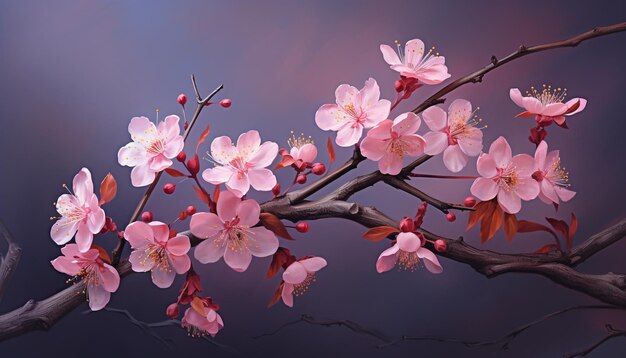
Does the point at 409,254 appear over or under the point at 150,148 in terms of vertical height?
under

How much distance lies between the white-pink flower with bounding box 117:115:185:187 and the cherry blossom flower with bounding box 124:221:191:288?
10 cm

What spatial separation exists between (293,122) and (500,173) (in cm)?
44

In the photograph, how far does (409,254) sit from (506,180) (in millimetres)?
229

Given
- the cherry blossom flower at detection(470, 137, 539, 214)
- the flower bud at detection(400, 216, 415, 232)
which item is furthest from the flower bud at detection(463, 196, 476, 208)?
the flower bud at detection(400, 216, 415, 232)

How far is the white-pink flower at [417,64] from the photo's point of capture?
1187 mm

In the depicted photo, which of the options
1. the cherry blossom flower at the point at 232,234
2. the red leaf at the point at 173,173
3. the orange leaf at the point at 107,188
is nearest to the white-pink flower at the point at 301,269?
the cherry blossom flower at the point at 232,234

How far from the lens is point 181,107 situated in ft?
4.55

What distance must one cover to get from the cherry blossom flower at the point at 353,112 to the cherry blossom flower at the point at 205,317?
0.41 metres

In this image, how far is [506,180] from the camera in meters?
1.19

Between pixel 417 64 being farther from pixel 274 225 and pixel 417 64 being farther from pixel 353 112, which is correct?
pixel 274 225

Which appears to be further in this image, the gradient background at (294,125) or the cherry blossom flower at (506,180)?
the gradient background at (294,125)

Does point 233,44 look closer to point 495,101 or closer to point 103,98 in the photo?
point 103,98

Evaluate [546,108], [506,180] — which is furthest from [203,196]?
[546,108]

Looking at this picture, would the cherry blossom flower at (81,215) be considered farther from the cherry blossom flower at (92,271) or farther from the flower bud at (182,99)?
the flower bud at (182,99)
